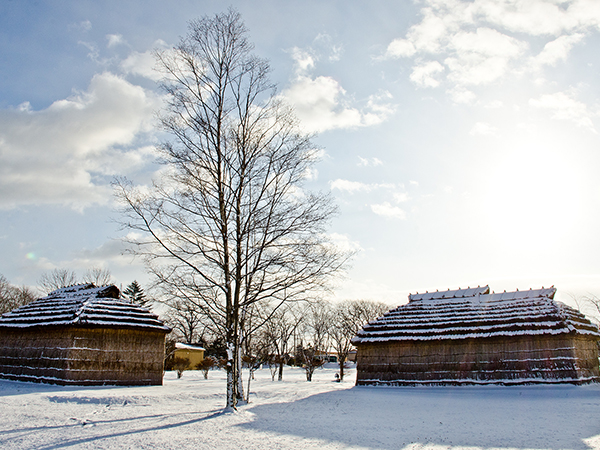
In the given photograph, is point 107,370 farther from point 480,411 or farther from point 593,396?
point 593,396

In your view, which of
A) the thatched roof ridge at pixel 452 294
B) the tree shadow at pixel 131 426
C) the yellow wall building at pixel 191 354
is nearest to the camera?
the tree shadow at pixel 131 426

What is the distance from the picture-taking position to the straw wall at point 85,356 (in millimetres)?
19469

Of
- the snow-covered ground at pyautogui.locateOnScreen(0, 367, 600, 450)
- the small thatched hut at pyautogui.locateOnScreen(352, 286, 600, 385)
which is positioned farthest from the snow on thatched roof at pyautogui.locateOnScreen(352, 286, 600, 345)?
the snow-covered ground at pyautogui.locateOnScreen(0, 367, 600, 450)

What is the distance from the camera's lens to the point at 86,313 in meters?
20.1

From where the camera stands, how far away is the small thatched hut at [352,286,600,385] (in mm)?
18500

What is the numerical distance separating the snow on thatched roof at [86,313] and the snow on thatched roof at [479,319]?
11.6 meters

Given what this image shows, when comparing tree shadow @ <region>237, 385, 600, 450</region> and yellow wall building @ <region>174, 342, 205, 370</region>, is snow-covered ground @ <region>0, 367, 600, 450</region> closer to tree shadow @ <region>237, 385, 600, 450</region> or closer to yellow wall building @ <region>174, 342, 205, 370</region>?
tree shadow @ <region>237, 385, 600, 450</region>

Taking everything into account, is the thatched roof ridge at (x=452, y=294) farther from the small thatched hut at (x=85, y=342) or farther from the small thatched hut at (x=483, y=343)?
the small thatched hut at (x=85, y=342)

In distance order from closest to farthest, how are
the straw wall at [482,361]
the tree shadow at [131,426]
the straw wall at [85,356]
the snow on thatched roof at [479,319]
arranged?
the tree shadow at [131,426] < the straw wall at [482,361] < the snow on thatched roof at [479,319] < the straw wall at [85,356]

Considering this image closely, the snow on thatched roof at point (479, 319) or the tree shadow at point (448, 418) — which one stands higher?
the snow on thatched roof at point (479, 319)

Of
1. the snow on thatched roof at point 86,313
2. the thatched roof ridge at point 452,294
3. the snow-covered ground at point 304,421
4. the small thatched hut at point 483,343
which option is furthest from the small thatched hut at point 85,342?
the thatched roof ridge at point 452,294

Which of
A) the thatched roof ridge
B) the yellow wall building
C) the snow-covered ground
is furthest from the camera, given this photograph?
the yellow wall building

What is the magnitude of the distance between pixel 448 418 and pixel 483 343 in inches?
371

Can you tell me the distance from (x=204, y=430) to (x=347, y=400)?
8.38m
